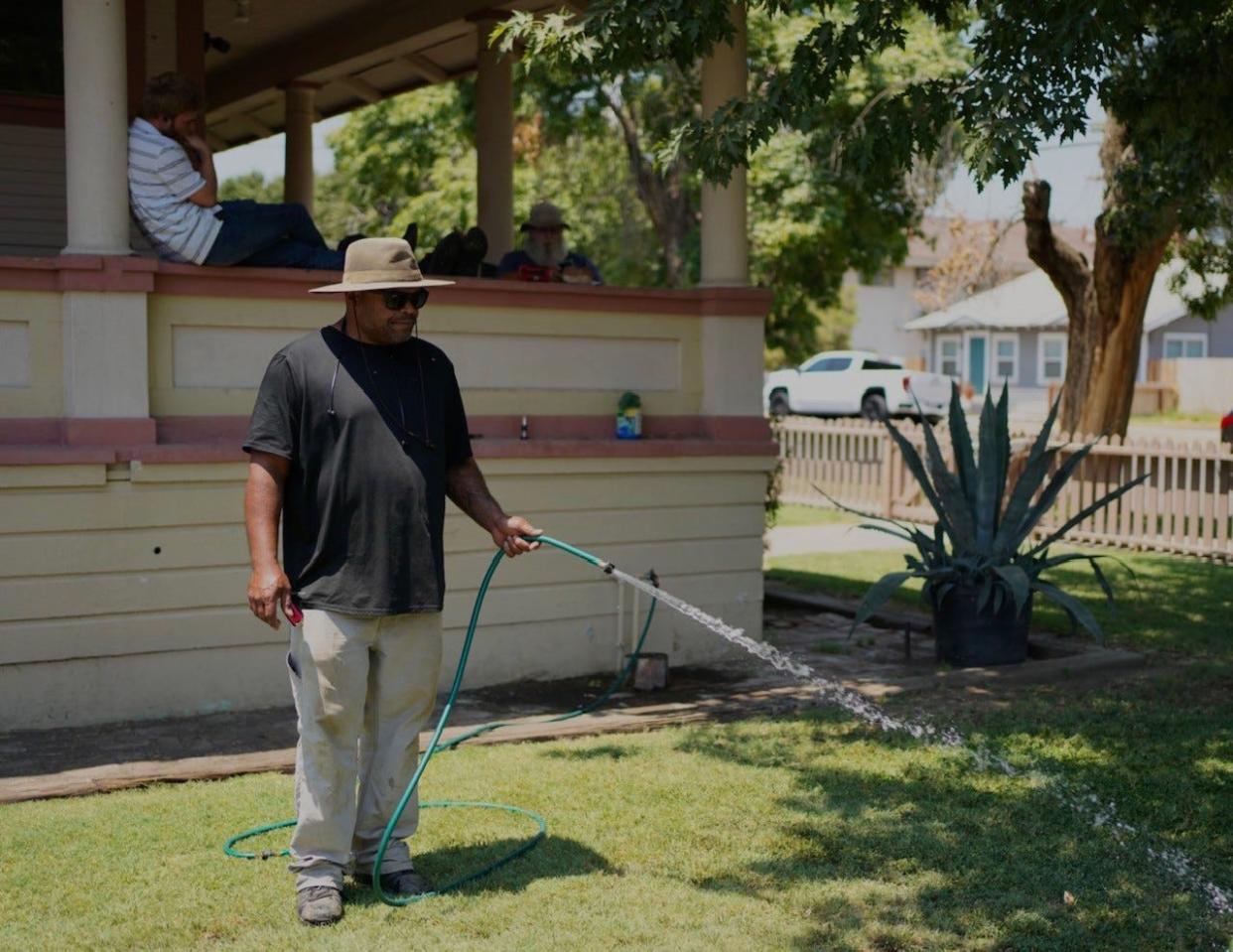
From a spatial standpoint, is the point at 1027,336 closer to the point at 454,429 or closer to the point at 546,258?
the point at 546,258

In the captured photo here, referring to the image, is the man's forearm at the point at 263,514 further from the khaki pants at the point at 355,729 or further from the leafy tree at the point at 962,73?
the leafy tree at the point at 962,73

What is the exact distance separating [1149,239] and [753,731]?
8.31 m

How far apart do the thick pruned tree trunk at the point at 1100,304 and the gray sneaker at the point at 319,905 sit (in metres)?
12.7

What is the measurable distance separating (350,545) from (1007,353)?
4827 centimetres

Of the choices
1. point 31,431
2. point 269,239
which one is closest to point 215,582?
point 31,431

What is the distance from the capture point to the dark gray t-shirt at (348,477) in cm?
478

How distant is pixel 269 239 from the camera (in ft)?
25.2

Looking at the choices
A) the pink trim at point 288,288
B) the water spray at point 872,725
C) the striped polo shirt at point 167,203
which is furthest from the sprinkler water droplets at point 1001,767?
the striped polo shirt at point 167,203

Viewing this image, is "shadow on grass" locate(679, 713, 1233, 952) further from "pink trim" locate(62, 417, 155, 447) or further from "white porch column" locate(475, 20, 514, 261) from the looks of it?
"white porch column" locate(475, 20, 514, 261)

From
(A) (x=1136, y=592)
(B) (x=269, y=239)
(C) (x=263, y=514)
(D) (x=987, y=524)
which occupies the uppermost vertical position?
(B) (x=269, y=239)

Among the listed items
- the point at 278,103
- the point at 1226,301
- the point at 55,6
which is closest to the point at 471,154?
the point at 278,103

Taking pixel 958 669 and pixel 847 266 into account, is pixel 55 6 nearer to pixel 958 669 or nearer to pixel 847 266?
pixel 958 669

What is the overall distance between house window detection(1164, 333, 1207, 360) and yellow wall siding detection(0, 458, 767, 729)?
43.9 metres

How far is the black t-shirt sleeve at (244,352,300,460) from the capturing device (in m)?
4.75
